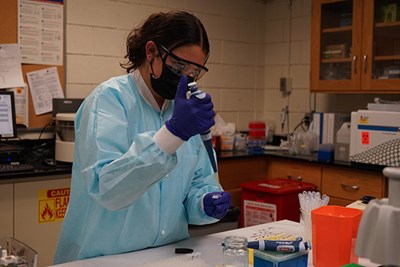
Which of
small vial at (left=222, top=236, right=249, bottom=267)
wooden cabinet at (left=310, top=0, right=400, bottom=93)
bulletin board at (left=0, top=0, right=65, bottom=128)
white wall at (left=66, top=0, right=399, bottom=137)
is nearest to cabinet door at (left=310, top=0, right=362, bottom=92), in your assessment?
wooden cabinet at (left=310, top=0, right=400, bottom=93)

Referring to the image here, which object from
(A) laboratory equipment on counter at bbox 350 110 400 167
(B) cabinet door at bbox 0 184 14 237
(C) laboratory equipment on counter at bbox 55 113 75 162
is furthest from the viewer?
(A) laboratory equipment on counter at bbox 350 110 400 167

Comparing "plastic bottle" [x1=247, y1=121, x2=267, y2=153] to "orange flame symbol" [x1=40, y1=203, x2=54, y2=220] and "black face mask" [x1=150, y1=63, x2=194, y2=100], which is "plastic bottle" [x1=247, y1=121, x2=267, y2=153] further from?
"black face mask" [x1=150, y1=63, x2=194, y2=100]

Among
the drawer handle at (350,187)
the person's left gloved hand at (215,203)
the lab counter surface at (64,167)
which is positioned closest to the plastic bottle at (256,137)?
the lab counter surface at (64,167)

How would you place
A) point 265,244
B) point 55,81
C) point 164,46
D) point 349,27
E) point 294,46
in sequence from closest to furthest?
point 265,244 → point 164,46 → point 55,81 → point 349,27 → point 294,46

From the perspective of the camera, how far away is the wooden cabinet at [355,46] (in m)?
3.29

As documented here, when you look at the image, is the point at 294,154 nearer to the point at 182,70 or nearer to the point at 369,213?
the point at 182,70

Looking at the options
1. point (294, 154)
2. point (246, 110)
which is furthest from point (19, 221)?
point (246, 110)

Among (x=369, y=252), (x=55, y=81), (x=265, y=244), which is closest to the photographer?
(x=369, y=252)

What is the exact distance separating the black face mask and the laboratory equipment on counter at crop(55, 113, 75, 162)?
4.58 feet

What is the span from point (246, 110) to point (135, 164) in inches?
122

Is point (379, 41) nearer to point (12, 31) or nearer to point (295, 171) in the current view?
point (295, 171)

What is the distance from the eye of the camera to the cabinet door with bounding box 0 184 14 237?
254 cm

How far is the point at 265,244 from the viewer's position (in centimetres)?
128

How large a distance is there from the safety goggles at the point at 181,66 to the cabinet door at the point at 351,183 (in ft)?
6.14
